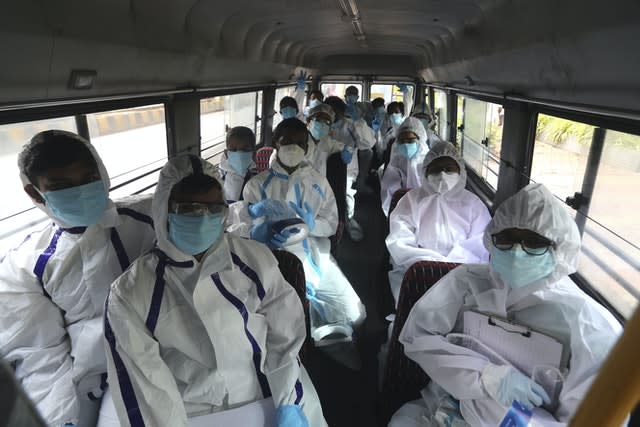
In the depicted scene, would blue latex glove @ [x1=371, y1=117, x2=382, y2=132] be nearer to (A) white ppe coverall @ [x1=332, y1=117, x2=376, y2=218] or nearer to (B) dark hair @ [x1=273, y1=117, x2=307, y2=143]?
(A) white ppe coverall @ [x1=332, y1=117, x2=376, y2=218]

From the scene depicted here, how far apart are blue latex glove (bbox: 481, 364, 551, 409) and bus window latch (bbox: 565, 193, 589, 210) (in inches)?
53.3

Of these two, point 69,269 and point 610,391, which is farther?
point 69,269

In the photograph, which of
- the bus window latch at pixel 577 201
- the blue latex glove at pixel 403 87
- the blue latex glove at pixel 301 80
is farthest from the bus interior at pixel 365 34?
the blue latex glove at pixel 403 87

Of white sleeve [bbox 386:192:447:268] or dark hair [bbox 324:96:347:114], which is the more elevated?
→ dark hair [bbox 324:96:347:114]

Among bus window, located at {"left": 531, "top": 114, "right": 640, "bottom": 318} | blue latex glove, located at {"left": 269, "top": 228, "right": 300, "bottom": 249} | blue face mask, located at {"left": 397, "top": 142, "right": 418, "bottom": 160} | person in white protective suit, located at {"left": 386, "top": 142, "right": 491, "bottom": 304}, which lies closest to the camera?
bus window, located at {"left": 531, "top": 114, "right": 640, "bottom": 318}

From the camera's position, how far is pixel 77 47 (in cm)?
192

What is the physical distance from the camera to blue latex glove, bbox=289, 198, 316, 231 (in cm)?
306

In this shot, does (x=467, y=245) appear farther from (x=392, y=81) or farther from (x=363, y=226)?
(x=392, y=81)

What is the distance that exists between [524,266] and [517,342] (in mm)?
299

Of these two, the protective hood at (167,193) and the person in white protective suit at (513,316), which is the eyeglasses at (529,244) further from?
the protective hood at (167,193)

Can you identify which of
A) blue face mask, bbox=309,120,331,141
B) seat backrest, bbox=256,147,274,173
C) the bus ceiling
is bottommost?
seat backrest, bbox=256,147,274,173

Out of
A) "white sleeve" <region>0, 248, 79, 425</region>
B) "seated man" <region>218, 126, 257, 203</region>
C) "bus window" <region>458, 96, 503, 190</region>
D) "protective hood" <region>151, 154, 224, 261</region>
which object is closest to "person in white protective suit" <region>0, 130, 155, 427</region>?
"white sleeve" <region>0, 248, 79, 425</region>

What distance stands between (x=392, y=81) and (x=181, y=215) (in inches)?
301

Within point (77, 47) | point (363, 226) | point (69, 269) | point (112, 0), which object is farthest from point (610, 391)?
point (363, 226)
